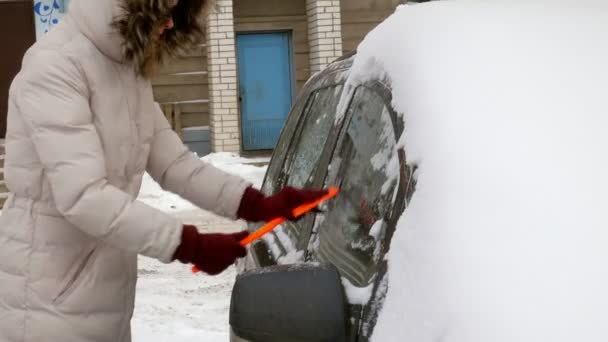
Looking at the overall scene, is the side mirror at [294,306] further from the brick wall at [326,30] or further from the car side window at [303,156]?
the brick wall at [326,30]

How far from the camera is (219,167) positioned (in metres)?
15.1

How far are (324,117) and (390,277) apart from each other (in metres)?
1.35

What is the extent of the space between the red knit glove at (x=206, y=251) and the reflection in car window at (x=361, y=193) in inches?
8.9

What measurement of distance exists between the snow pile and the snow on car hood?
10.5m

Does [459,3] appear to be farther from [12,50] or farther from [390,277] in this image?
[12,50]

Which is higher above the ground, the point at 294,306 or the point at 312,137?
the point at 312,137

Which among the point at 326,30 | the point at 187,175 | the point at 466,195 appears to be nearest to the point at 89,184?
the point at 187,175

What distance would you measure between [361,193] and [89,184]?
0.62 m

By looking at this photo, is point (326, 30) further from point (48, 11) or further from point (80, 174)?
point (80, 174)

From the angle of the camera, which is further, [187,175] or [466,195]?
[187,175]

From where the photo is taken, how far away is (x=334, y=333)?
1794 mm

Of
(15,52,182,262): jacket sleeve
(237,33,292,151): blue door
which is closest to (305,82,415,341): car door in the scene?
(15,52,182,262): jacket sleeve

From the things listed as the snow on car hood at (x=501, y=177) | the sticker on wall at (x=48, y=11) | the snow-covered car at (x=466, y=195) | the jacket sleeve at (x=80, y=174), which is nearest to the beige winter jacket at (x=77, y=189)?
the jacket sleeve at (x=80, y=174)

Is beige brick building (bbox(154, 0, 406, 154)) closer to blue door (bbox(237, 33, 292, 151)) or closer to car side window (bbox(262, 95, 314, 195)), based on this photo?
blue door (bbox(237, 33, 292, 151))
